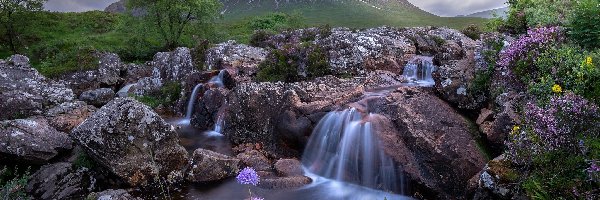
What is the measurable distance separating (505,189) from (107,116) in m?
12.8

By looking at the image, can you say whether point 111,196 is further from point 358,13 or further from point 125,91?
point 358,13

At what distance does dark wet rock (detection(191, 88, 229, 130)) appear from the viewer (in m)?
22.7

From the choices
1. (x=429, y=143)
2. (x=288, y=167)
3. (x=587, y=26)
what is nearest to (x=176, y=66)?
(x=288, y=167)

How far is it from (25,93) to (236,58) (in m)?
11.9

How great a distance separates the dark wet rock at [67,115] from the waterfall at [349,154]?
454 inches

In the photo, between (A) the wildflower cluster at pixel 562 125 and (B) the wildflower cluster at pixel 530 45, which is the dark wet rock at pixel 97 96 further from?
(A) the wildflower cluster at pixel 562 125

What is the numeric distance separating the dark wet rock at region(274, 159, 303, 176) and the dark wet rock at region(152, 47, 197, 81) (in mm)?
16294

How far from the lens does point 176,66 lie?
31.1 meters

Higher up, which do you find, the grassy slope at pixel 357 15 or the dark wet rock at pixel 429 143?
the grassy slope at pixel 357 15

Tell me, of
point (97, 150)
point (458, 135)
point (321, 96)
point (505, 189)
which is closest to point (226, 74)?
point (321, 96)

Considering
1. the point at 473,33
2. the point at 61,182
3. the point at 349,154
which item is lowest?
the point at 61,182

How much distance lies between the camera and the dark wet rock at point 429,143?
12.2 meters

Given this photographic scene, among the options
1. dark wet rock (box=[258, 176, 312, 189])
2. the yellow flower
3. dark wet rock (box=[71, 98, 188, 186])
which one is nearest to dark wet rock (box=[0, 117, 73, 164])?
dark wet rock (box=[71, 98, 188, 186])

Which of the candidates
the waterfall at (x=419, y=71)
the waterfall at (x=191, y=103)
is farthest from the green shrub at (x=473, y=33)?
the waterfall at (x=191, y=103)
